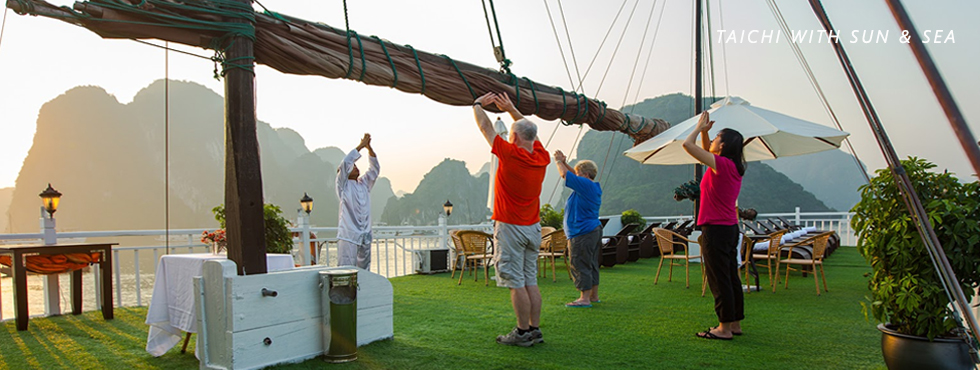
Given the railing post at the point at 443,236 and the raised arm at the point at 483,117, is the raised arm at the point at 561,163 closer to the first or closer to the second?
the raised arm at the point at 483,117

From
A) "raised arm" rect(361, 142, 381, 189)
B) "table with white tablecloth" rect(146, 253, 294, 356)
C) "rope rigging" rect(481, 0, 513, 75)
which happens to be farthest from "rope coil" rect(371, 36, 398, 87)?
"raised arm" rect(361, 142, 381, 189)

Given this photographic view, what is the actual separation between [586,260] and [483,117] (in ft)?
7.79

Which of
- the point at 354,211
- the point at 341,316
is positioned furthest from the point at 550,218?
the point at 341,316

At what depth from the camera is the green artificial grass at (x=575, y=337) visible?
310 cm

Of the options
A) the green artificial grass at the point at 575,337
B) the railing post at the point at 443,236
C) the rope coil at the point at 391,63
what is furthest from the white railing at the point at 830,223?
the rope coil at the point at 391,63

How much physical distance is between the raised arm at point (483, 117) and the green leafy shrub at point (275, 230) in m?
3.53

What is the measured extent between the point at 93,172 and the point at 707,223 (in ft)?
309

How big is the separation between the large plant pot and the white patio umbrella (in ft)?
7.14

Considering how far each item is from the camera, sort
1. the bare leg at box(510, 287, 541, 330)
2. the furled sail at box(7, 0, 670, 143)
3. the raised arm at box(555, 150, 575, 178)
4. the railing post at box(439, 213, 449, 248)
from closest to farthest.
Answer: the furled sail at box(7, 0, 670, 143) < the bare leg at box(510, 287, 541, 330) < the raised arm at box(555, 150, 575, 178) < the railing post at box(439, 213, 449, 248)

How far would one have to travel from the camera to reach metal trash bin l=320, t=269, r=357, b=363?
3.12 m

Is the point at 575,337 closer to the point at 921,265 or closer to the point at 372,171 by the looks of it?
the point at 921,265

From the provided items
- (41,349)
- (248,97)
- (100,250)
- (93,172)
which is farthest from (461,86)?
(93,172)

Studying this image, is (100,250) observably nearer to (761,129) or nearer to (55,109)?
(761,129)

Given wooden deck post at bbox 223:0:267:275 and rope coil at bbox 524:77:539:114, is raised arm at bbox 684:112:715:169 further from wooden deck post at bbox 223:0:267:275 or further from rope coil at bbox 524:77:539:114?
wooden deck post at bbox 223:0:267:275
